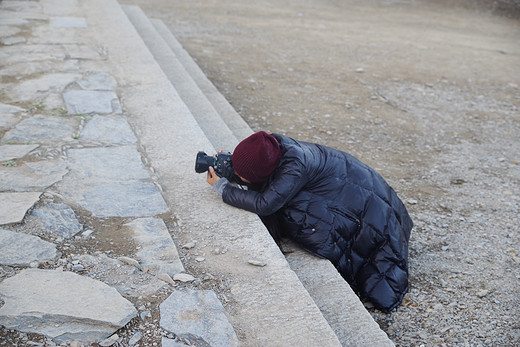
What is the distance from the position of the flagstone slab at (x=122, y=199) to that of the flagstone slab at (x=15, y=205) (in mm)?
235

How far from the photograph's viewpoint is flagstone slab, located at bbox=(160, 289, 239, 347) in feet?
6.55

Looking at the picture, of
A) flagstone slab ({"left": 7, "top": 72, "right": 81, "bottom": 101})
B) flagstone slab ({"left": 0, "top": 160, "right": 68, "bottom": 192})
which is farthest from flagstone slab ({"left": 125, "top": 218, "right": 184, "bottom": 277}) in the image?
flagstone slab ({"left": 7, "top": 72, "right": 81, "bottom": 101})

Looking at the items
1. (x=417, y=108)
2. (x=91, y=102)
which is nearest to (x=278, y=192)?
(x=91, y=102)

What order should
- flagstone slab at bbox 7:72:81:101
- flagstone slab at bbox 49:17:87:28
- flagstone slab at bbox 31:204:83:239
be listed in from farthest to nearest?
flagstone slab at bbox 49:17:87:28 < flagstone slab at bbox 7:72:81:101 < flagstone slab at bbox 31:204:83:239

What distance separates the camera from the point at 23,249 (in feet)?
7.70

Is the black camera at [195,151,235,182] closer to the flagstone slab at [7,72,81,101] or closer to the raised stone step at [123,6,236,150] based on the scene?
the raised stone step at [123,6,236,150]

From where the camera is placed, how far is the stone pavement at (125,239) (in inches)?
79.7

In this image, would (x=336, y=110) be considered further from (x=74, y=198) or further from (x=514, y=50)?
(x=514, y=50)

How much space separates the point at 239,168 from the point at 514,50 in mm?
8029

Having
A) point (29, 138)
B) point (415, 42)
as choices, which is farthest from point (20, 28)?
point (415, 42)

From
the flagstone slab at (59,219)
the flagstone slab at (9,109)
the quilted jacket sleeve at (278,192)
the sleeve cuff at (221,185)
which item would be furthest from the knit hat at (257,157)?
the flagstone slab at (9,109)

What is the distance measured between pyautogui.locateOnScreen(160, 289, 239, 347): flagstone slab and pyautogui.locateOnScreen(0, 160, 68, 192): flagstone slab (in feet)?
3.84

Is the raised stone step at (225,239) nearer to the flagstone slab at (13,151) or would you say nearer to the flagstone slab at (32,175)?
the flagstone slab at (32,175)

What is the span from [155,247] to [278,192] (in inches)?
26.3
